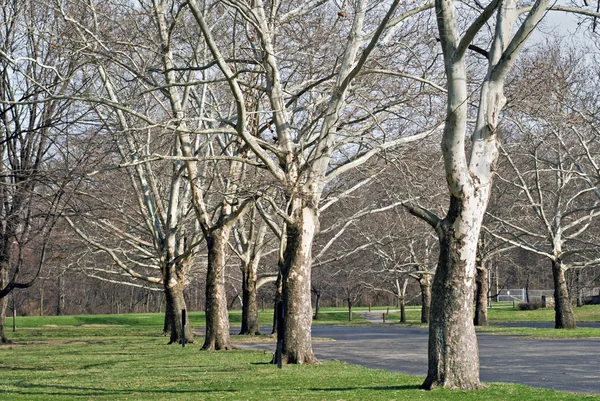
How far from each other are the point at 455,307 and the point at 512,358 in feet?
30.7

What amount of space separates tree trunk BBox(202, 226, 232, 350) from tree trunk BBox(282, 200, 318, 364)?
254 inches

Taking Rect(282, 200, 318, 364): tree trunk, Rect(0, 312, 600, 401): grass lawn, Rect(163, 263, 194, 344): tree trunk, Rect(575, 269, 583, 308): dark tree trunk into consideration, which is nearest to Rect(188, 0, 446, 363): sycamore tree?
Rect(282, 200, 318, 364): tree trunk

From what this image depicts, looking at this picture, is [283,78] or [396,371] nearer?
[396,371]

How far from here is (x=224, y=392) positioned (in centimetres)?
1295

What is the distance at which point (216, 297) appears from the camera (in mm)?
25344

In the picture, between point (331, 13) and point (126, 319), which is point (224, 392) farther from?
point (126, 319)

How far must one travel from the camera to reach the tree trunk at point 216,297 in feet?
82.0

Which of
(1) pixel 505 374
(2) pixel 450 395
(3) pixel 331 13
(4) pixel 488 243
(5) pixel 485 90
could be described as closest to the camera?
(2) pixel 450 395

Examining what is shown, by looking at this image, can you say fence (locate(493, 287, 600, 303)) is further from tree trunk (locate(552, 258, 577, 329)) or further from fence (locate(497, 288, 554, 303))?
tree trunk (locate(552, 258, 577, 329))

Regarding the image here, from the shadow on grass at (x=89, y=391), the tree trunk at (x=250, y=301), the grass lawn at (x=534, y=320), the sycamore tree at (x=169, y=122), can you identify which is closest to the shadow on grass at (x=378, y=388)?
the shadow on grass at (x=89, y=391)

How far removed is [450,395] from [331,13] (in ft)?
43.5

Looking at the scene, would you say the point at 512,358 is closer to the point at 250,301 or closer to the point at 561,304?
the point at 561,304

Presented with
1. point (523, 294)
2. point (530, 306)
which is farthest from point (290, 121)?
point (523, 294)

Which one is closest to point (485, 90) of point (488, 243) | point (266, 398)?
point (266, 398)
